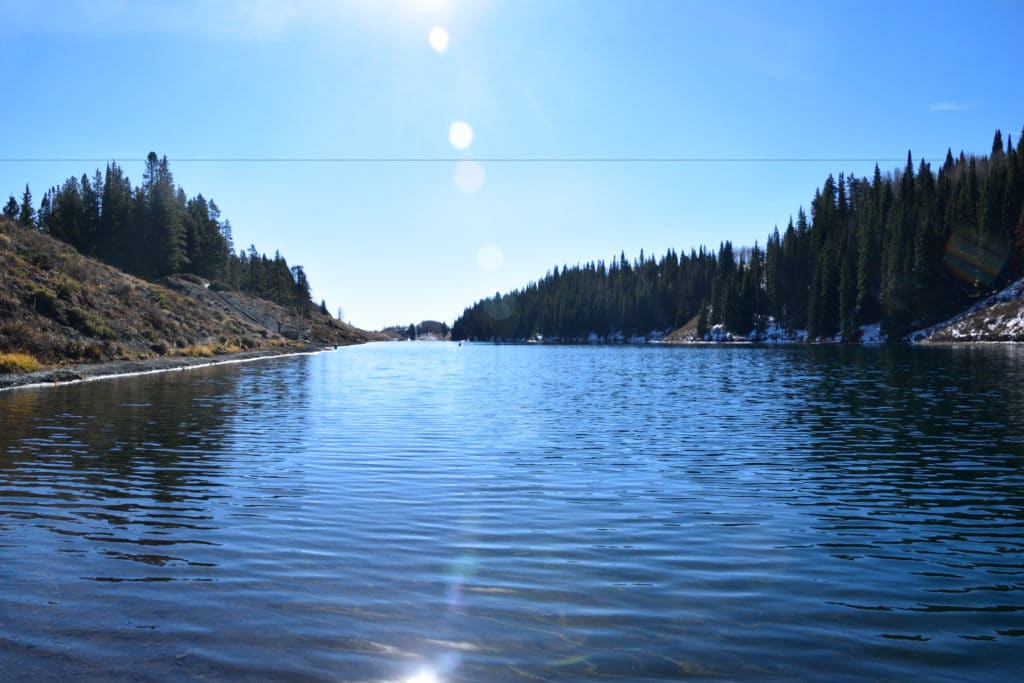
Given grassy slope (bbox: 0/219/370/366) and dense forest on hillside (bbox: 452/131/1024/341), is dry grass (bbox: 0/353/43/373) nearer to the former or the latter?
grassy slope (bbox: 0/219/370/366)

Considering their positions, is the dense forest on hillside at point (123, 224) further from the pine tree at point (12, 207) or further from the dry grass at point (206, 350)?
the dry grass at point (206, 350)

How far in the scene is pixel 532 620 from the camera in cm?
752

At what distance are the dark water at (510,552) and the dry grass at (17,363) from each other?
1964cm

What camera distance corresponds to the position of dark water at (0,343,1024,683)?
6.63 m

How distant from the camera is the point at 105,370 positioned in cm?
4616

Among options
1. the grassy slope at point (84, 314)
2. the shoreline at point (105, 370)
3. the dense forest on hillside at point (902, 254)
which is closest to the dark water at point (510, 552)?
the shoreline at point (105, 370)

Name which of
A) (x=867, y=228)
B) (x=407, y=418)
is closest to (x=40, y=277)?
(x=407, y=418)

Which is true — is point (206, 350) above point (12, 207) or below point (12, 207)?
below

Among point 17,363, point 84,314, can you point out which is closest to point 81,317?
point 84,314

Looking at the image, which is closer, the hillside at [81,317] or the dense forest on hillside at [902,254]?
the hillside at [81,317]

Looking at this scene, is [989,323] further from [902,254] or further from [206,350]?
[206,350]

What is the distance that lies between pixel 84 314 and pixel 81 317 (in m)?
0.63

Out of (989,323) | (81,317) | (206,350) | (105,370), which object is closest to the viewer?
(105,370)

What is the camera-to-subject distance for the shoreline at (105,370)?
37375mm
